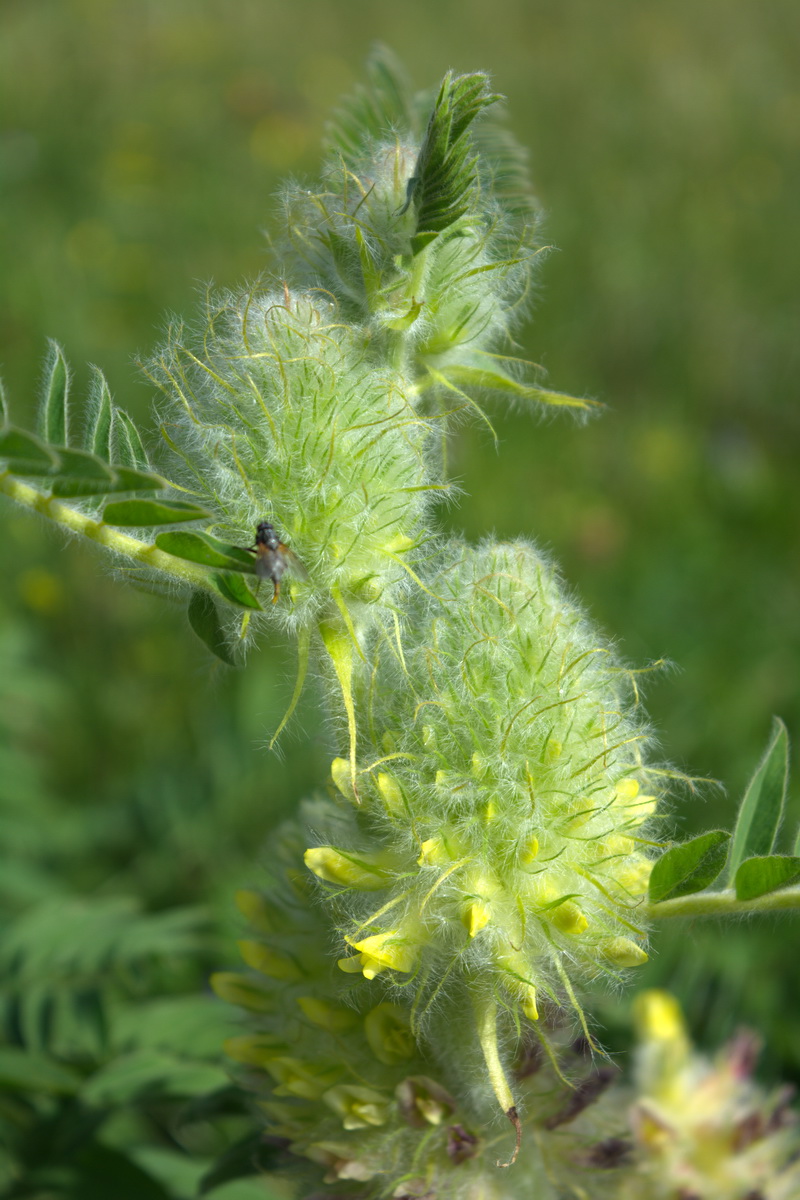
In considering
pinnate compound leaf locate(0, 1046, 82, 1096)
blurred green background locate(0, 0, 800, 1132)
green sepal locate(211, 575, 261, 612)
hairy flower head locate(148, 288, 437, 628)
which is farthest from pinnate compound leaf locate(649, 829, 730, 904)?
pinnate compound leaf locate(0, 1046, 82, 1096)

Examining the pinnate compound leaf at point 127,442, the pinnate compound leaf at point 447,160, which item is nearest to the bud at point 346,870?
the pinnate compound leaf at point 127,442

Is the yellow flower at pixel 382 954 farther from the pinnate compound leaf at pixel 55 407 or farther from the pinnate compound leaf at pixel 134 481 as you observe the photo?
the pinnate compound leaf at pixel 55 407

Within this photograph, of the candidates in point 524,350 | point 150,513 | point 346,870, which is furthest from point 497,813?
point 524,350

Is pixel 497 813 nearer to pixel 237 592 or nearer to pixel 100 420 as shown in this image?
pixel 237 592

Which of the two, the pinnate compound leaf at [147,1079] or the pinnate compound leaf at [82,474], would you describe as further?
the pinnate compound leaf at [147,1079]

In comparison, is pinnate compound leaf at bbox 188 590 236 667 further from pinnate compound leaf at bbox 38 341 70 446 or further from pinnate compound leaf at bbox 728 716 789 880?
pinnate compound leaf at bbox 728 716 789 880

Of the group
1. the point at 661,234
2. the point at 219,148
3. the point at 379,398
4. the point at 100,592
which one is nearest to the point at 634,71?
the point at 661,234
